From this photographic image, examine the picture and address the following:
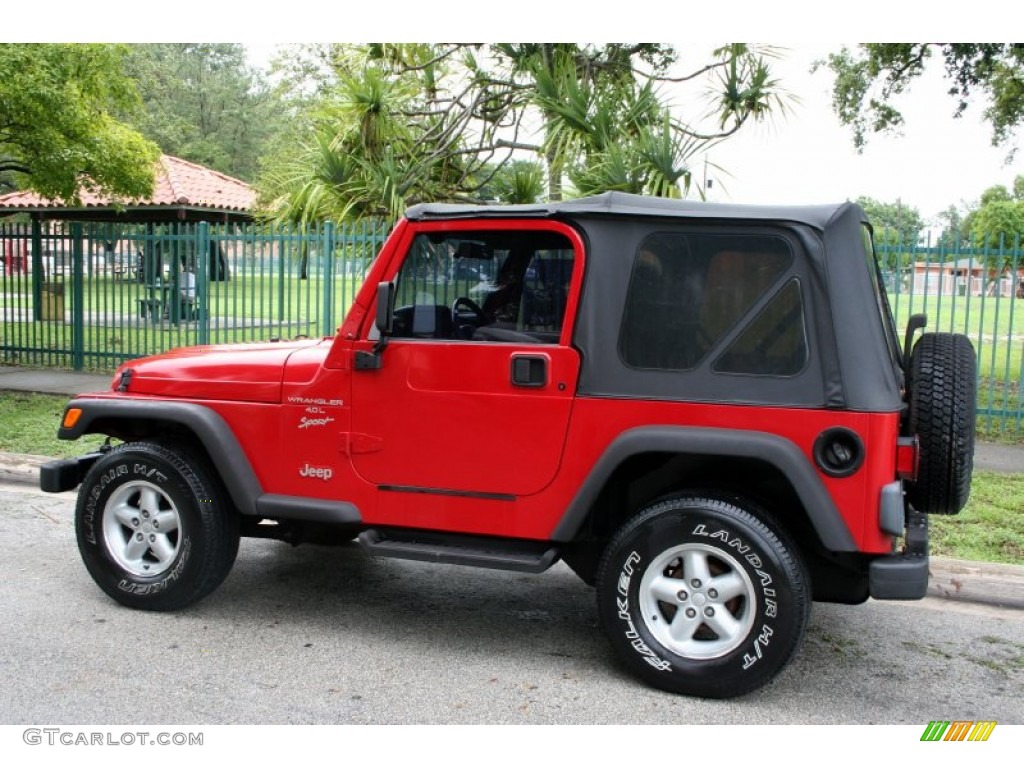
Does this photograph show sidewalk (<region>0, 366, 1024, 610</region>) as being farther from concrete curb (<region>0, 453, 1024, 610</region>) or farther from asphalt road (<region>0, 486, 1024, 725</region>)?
asphalt road (<region>0, 486, 1024, 725</region>)

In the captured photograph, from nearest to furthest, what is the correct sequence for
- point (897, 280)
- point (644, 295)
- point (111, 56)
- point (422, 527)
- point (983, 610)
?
point (644, 295)
point (422, 527)
point (983, 610)
point (897, 280)
point (111, 56)

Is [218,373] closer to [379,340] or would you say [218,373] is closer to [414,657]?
[379,340]

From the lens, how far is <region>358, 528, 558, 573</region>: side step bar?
14.5 feet

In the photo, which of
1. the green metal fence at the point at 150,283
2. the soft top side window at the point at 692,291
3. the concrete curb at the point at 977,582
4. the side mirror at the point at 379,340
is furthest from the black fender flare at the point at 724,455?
the green metal fence at the point at 150,283

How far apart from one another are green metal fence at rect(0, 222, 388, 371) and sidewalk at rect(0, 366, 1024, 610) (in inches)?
30.2

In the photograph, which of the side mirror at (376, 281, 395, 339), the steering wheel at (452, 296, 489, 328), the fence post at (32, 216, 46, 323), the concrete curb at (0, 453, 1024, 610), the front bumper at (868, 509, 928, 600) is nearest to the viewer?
the front bumper at (868, 509, 928, 600)

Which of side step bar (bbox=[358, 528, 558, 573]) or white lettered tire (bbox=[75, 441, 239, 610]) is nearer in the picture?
side step bar (bbox=[358, 528, 558, 573])

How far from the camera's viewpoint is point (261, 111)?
2387 inches

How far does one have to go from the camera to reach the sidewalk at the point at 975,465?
222 inches

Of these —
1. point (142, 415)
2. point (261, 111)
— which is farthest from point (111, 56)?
point (261, 111)

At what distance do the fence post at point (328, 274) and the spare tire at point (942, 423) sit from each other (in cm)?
887

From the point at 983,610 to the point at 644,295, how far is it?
290 centimetres

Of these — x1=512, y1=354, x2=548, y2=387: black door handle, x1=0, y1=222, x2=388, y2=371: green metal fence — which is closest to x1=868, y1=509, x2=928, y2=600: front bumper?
x1=512, y1=354, x2=548, y2=387: black door handle

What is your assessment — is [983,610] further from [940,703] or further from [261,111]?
[261,111]
